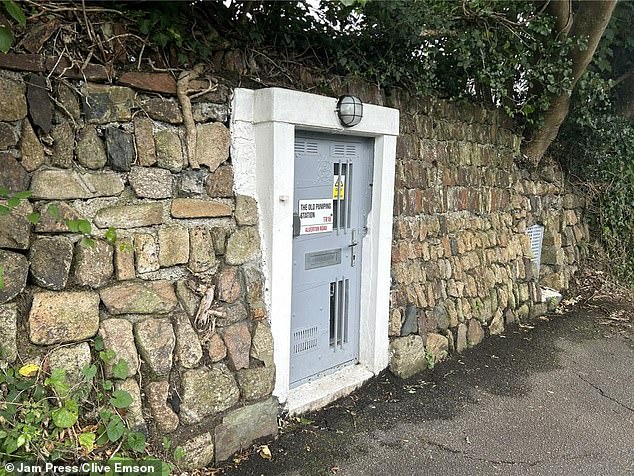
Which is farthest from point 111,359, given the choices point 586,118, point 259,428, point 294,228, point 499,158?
point 586,118

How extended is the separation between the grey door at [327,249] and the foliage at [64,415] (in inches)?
52.4

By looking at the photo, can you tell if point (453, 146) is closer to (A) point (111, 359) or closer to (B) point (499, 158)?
(B) point (499, 158)

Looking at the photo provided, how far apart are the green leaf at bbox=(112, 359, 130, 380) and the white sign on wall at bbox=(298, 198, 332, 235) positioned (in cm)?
138

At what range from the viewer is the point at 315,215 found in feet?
11.3

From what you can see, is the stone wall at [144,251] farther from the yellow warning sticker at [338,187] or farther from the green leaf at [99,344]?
the yellow warning sticker at [338,187]

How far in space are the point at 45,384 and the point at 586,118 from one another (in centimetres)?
617

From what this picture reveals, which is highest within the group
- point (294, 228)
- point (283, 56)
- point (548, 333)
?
point (283, 56)

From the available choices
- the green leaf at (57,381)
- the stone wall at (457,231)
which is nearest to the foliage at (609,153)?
the stone wall at (457,231)

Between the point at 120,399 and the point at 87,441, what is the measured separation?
0.23 meters

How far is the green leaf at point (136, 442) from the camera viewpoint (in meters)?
2.41

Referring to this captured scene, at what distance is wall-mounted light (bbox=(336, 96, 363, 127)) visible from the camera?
10.9 feet

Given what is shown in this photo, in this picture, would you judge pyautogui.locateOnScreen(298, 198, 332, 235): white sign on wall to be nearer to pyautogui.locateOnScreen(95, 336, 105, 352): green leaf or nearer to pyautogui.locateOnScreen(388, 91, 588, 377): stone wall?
pyautogui.locateOnScreen(388, 91, 588, 377): stone wall

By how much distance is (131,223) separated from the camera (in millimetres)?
2533

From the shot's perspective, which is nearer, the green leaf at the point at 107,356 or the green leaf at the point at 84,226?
the green leaf at the point at 84,226
